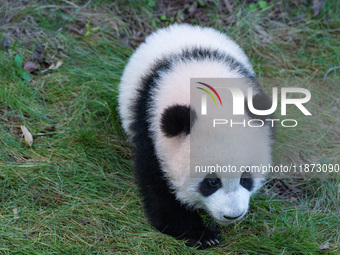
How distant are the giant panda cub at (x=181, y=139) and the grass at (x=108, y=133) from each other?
306 mm

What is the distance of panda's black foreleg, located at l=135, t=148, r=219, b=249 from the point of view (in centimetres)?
407

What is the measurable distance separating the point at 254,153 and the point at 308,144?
1879 millimetres

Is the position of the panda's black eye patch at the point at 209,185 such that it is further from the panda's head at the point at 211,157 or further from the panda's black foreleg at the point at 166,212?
the panda's black foreleg at the point at 166,212

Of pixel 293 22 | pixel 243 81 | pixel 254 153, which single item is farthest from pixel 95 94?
pixel 293 22

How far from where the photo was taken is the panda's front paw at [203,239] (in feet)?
13.6

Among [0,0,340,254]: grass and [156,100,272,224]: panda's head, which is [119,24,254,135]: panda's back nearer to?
[0,0,340,254]: grass

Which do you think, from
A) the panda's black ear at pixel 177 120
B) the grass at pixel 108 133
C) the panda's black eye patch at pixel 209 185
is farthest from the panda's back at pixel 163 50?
the panda's black eye patch at pixel 209 185

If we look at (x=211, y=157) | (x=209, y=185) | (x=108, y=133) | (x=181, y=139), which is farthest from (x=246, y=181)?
(x=108, y=133)

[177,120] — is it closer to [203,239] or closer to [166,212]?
[166,212]

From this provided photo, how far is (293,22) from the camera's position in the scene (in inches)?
276

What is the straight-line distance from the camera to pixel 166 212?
4.14m

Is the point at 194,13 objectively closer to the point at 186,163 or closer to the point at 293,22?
the point at 293,22

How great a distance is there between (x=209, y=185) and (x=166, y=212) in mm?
597

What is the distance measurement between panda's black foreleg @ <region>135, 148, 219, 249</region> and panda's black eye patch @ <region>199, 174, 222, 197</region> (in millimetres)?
367
